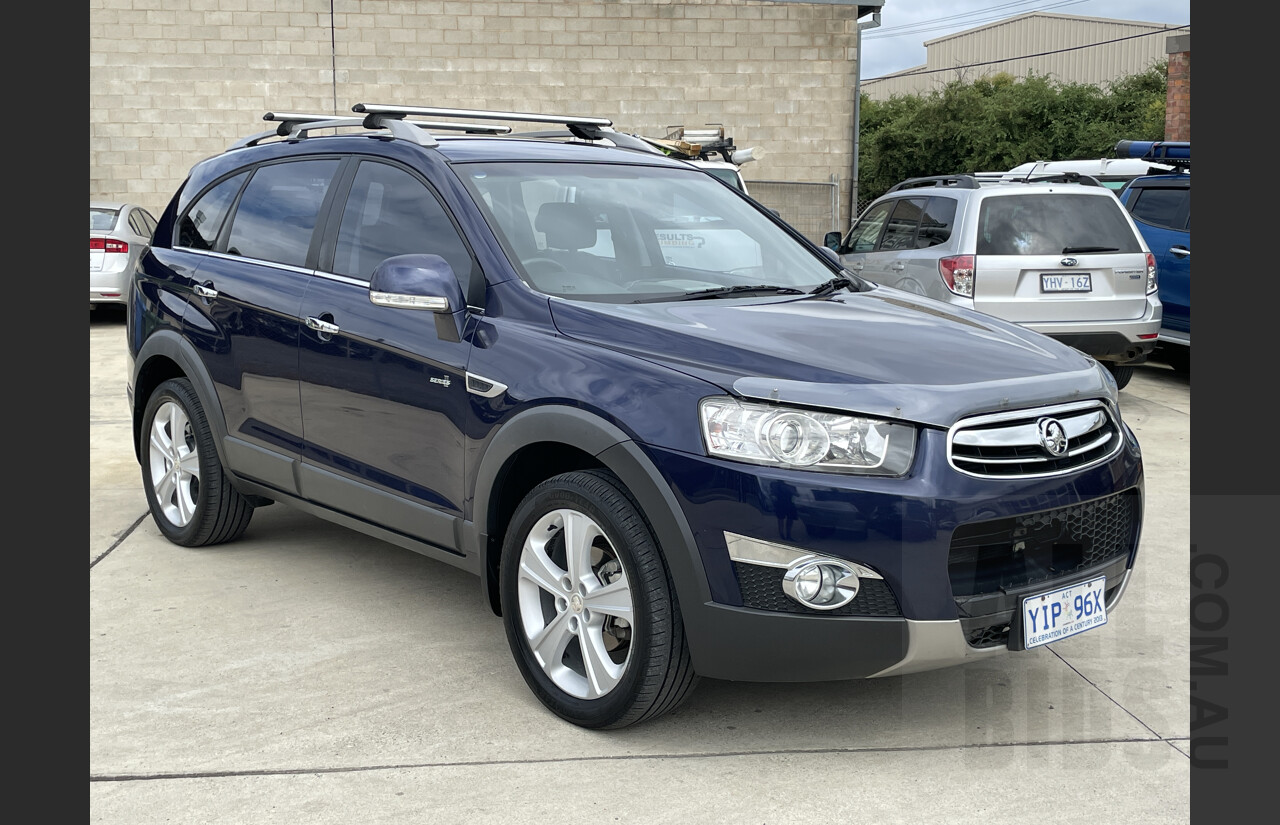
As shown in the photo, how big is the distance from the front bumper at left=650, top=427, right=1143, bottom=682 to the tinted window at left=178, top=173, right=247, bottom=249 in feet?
9.95

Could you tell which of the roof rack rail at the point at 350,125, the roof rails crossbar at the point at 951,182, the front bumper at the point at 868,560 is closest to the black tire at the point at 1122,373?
the roof rails crossbar at the point at 951,182

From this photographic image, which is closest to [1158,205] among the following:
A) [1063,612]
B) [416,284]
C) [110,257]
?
[1063,612]

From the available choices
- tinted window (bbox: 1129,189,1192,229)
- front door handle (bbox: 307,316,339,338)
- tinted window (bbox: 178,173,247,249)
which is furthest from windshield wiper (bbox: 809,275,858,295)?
tinted window (bbox: 1129,189,1192,229)

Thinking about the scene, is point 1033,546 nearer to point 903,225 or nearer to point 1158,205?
point 903,225

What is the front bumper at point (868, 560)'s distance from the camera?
3.22m

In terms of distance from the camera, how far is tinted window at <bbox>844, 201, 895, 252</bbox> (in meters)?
10.9

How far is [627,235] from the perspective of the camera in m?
4.49

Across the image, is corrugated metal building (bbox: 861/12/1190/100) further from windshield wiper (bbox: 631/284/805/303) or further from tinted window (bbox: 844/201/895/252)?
windshield wiper (bbox: 631/284/805/303)

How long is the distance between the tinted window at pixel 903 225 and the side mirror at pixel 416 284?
661cm

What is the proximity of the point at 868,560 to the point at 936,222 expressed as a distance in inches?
275

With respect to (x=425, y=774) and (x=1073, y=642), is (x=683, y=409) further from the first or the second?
(x=1073, y=642)

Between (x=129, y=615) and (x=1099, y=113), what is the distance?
33.1 meters

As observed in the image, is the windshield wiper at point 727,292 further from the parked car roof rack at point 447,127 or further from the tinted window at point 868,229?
the tinted window at point 868,229

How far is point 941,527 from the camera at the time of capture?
3.22 meters
